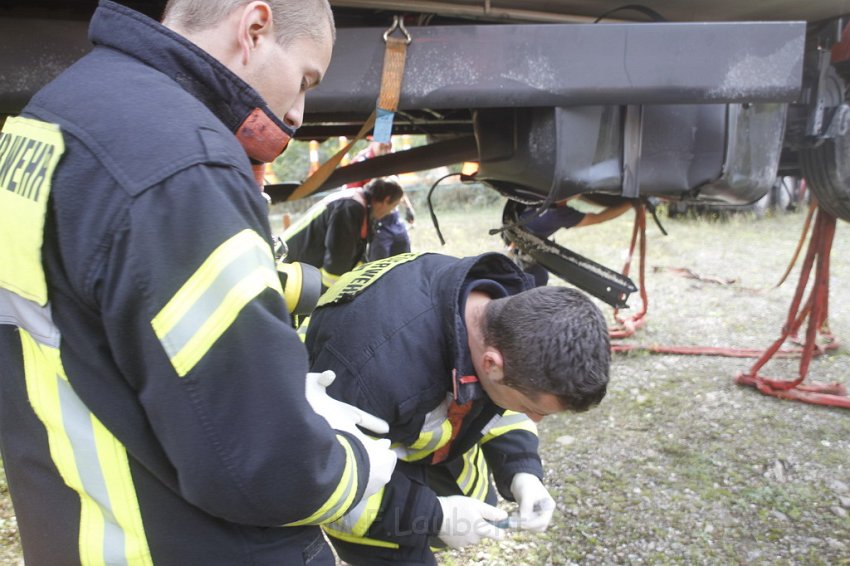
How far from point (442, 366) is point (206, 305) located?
0.80 m

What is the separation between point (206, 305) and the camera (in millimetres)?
714

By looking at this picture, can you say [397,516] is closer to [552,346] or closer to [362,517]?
[362,517]

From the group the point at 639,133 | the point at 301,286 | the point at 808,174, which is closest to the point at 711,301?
the point at 808,174

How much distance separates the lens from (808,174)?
2.56m

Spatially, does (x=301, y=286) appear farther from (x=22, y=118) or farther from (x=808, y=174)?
Answer: (x=808, y=174)

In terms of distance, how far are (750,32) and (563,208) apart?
178 centimetres

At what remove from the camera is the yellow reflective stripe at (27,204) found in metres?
0.73

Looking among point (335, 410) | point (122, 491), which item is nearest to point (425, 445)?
point (335, 410)

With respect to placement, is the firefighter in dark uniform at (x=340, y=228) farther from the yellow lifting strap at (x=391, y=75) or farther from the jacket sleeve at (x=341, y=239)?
the yellow lifting strap at (x=391, y=75)

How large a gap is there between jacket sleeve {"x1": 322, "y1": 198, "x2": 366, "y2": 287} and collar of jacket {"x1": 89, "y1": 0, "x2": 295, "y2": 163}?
307cm

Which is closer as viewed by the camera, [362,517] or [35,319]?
[35,319]

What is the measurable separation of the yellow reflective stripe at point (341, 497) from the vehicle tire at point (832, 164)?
7.09 ft

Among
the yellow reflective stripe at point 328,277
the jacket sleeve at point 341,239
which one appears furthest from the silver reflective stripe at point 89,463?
the jacket sleeve at point 341,239

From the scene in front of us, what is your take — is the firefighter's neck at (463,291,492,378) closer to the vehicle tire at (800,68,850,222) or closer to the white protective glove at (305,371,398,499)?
the white protective glove at (305,371,398,499)
